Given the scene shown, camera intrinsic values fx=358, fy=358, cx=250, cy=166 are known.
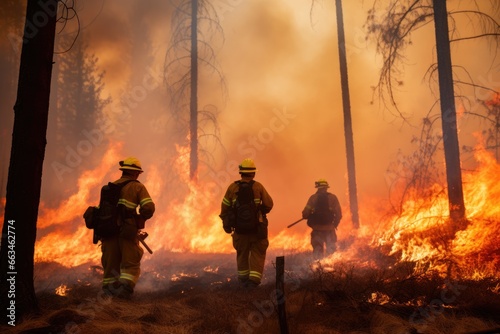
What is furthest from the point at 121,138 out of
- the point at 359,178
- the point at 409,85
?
the point at 409,85

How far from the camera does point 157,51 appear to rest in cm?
3478

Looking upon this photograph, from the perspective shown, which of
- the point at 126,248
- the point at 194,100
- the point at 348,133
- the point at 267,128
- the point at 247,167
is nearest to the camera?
the point at 126,248

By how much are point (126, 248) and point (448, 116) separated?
7414mm

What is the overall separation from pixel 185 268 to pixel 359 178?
14951 millimetres

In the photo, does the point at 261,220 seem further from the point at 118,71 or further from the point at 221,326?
the point at 118,71

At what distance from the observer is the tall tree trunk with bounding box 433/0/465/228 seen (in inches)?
316

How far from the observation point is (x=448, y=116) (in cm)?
823

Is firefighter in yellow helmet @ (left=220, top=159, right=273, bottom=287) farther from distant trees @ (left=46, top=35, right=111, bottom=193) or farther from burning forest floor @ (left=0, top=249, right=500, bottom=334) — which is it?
distant trees @ (left=46, top=35, right=111, bottom=193)

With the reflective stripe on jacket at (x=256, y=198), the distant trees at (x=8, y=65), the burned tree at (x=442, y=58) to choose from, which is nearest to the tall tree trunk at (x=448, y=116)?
the burned tree at (x=442, y=58)

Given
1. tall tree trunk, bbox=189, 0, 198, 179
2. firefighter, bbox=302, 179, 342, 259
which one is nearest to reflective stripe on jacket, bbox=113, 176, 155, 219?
firefighter, bbox=302, 179, 342, 259

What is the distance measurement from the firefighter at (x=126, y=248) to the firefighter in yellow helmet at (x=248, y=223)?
1.53 metres

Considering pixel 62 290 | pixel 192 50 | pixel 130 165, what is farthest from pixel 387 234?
pixel 192 50

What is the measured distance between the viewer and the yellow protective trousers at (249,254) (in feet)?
20.8

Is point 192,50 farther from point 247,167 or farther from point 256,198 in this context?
point 256,198
